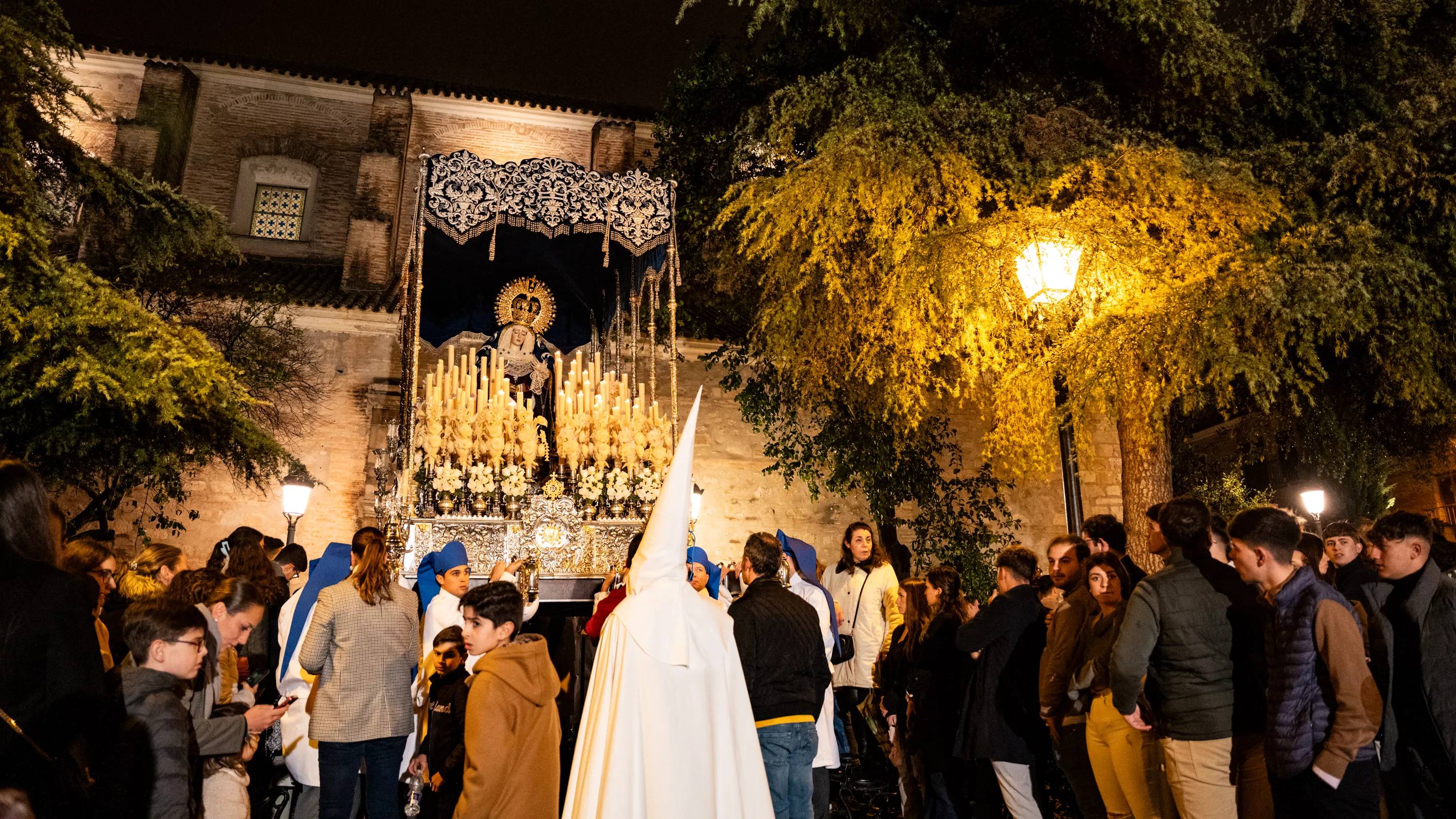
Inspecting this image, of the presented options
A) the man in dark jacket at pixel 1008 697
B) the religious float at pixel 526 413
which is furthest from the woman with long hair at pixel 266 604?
the man in dark jacket at pixel 1008 697

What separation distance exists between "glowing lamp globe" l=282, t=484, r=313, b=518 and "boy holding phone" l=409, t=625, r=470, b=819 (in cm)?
664

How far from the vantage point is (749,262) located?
40.5 feet

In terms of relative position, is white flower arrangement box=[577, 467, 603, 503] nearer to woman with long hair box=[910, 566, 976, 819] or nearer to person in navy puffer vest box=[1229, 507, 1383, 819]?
woman with long hair box=[910, 566, 976, 819]

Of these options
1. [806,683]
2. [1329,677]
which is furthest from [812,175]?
[1329,677]

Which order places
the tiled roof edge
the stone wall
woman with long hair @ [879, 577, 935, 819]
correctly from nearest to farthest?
woman with long hair @ [879, 577, 935, 819] → the stone wall → the tiled roof edge

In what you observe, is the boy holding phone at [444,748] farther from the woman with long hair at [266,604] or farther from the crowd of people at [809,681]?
the woman with long hair at [266,604]

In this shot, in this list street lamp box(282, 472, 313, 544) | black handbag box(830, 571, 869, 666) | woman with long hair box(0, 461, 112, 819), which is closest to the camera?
woman with long hair box(0, 461, 112, 819)

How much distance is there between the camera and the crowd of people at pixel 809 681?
269 cm

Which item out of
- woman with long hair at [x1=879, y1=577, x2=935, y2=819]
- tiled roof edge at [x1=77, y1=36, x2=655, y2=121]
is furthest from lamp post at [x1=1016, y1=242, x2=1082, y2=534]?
tiled roof edge at [x1=77, y1=36, x2=655, y2=121]

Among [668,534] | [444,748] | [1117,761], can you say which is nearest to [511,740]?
[444,748]

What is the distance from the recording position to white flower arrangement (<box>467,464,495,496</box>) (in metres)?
8.32

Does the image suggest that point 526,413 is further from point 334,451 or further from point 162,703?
point 334,451

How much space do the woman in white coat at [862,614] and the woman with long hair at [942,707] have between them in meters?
1.11

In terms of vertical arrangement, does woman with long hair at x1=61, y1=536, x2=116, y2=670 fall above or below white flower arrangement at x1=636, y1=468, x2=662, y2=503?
below
